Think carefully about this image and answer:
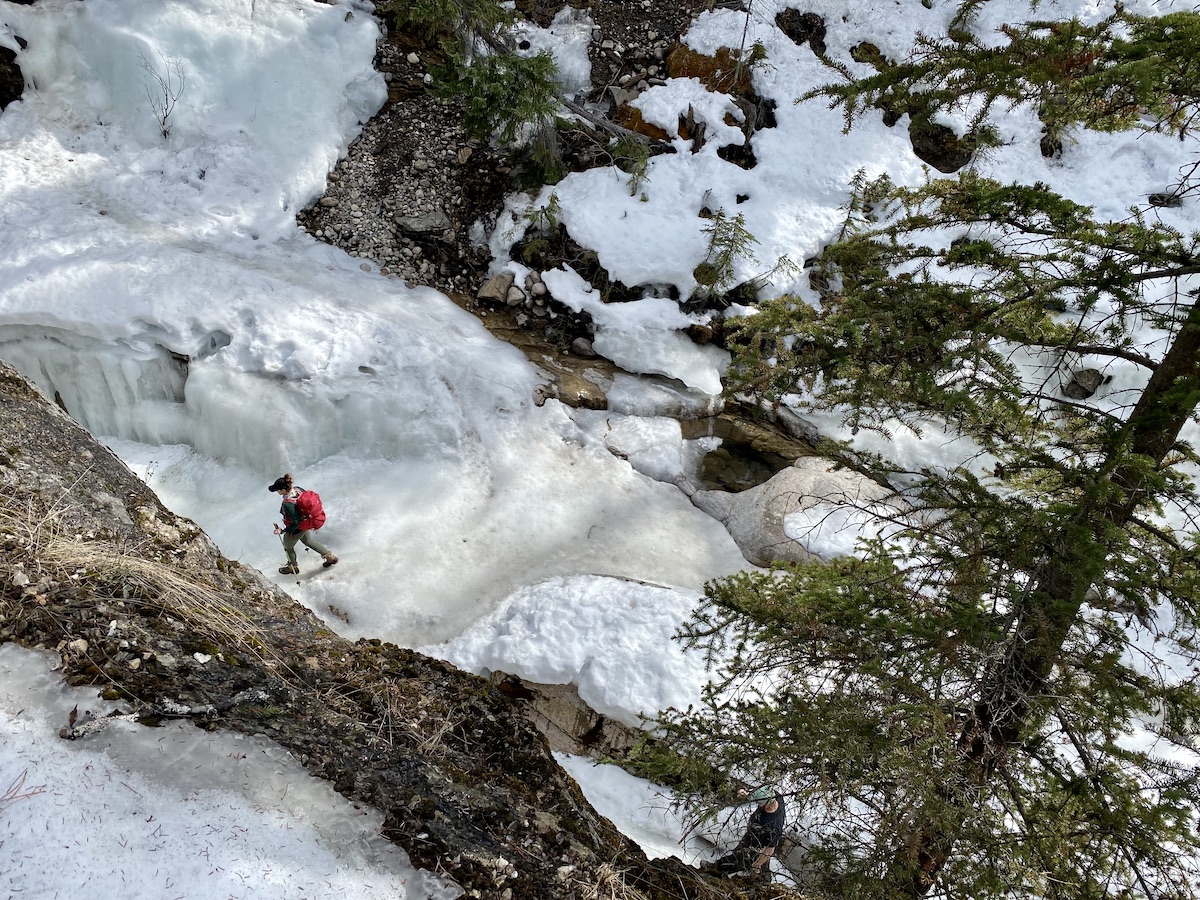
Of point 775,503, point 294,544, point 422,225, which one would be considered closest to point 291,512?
point 294,544

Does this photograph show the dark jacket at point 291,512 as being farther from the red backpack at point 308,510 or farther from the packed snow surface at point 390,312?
the packed snow surface at point 390,312

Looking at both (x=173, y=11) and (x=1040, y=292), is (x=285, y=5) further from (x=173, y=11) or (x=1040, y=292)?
(x=1040, y=292)

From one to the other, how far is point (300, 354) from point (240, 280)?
4.56 ft

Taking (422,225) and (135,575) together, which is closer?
(135,575)

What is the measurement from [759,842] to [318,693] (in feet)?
8.89

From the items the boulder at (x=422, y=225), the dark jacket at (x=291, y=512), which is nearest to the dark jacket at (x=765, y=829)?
the dark jacket at (x=291, y=512)

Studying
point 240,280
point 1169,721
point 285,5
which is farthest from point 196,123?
point 1169,721

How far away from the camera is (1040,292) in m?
3.46

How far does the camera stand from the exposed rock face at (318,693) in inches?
129

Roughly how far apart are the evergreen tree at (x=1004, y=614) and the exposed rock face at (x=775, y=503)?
4020 mm

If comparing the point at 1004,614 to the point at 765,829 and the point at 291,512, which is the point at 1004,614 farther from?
the point at 291,512

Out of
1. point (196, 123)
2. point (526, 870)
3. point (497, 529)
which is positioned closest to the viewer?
point (526, 870)

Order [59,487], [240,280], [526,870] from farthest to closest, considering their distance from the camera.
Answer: [240,280] < [59,487] < [526,870]

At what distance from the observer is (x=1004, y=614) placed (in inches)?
147
